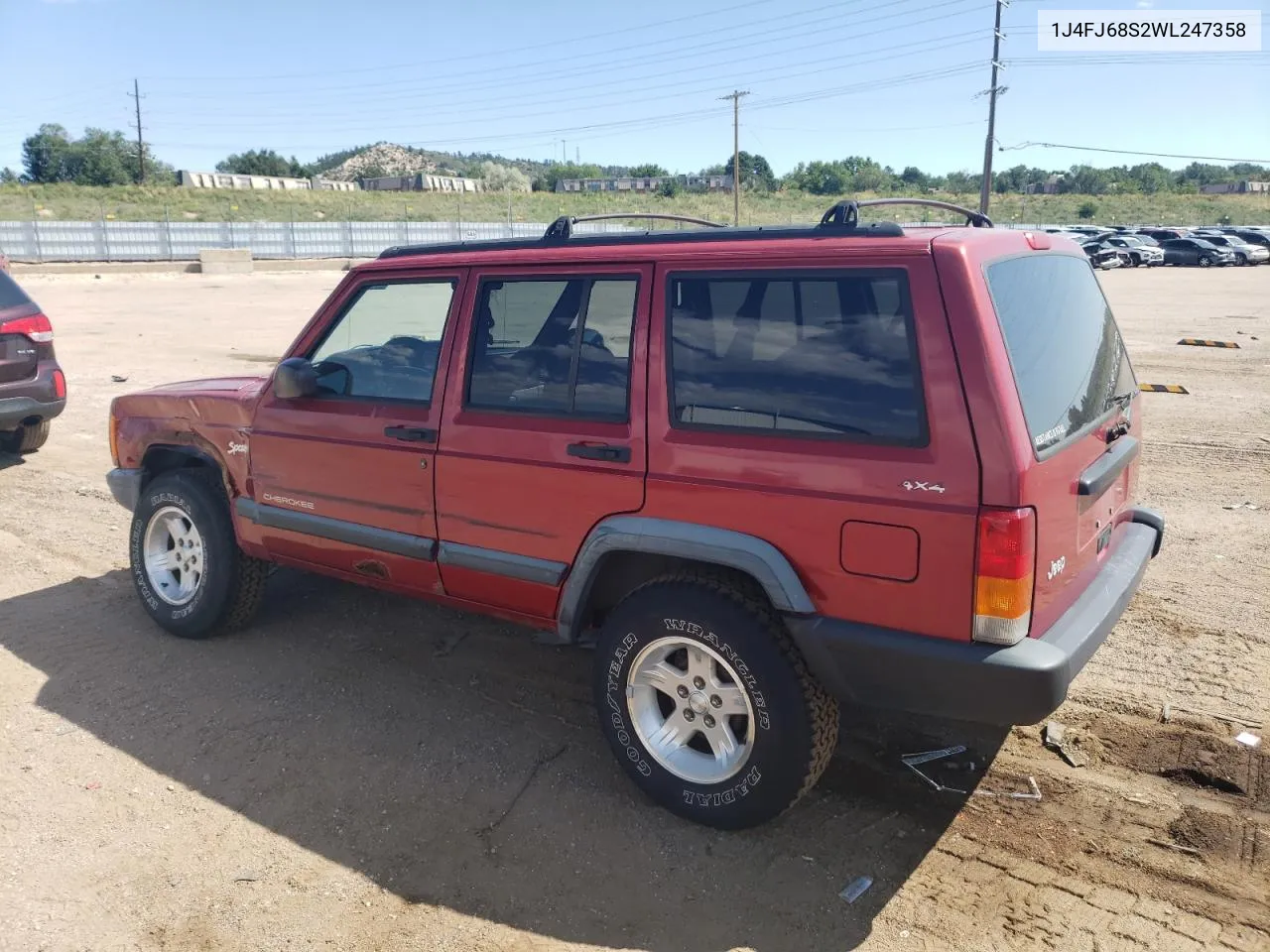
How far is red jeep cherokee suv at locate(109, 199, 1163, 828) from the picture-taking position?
9.37 feet

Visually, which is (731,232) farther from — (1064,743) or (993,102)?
(993,102)

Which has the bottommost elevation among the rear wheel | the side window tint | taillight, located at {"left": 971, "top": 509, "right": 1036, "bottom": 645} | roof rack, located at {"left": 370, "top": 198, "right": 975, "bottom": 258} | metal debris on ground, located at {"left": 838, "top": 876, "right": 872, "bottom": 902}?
metal debris on ground, located at {"left": 838, "top": 876, "right": 872, "bottom": 902}

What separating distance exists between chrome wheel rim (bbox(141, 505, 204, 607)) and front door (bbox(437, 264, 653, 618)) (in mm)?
1707

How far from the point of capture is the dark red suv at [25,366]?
811 cm

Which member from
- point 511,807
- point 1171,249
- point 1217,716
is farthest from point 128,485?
point 1171,249

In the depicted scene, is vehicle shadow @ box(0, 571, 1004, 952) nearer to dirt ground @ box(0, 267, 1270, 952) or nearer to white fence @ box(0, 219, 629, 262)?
dirt ground @ box(0, 267, 1270, 952)

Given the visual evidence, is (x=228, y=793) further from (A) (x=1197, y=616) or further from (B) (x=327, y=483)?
(A) (x=1197, y=616)

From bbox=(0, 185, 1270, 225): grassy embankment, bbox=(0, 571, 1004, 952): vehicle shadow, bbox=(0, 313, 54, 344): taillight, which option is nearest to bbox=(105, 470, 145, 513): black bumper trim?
bbox=(0, 571, 1004, 952): vehicle shadow

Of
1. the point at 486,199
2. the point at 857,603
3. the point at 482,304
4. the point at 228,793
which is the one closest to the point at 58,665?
the point at 228,793

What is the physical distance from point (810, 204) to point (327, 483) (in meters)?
73.0

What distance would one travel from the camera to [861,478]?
2934 millimetres

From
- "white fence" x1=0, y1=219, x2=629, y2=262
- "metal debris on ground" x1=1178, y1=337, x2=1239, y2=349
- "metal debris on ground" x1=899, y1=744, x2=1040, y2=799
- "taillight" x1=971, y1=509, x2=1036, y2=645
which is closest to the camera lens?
"taillight" x1=971, y1=509, x2=1036, y2=645

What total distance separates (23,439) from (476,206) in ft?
204

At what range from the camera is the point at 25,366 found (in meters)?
8.23
